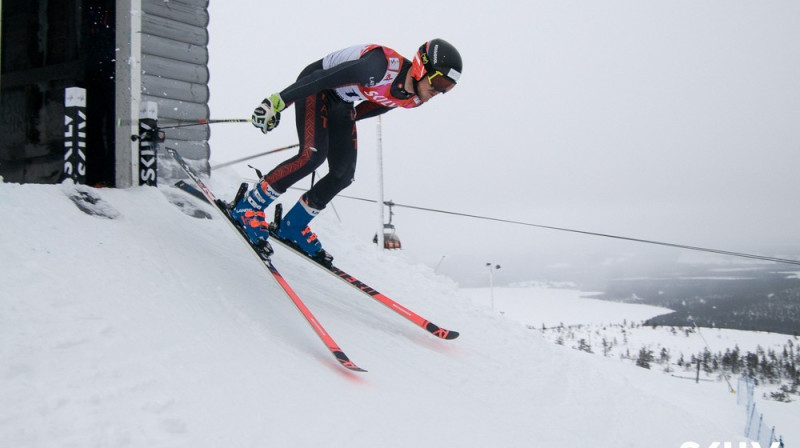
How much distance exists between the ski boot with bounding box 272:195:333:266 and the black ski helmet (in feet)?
5.32

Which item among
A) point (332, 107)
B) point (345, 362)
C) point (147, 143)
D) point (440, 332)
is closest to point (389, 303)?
point (440, 332)

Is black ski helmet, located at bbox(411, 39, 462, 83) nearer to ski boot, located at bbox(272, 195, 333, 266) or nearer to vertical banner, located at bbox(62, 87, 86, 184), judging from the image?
ski boot, located at bbox(272, 195, 333, 266)

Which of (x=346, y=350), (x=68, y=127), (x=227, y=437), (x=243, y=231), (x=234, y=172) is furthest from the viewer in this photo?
(x=234, y=172)

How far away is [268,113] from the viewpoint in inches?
158

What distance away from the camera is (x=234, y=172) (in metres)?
7.94

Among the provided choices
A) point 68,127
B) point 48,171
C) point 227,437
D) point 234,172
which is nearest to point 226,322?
point 227,437

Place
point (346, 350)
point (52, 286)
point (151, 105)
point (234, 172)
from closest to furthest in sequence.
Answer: point (52, 286) < point (346, 350) < point (151, 105) < point (234, 172)

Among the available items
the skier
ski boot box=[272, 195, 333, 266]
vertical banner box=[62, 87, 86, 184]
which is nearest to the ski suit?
the skier

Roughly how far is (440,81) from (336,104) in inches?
39.0

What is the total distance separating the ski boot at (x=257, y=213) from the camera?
4309 millimetres

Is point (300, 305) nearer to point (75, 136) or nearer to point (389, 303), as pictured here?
point (389, 303)

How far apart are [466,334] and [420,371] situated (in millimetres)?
1424

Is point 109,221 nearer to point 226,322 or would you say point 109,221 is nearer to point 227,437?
point 226,322

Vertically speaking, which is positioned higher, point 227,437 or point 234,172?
point 234,172
